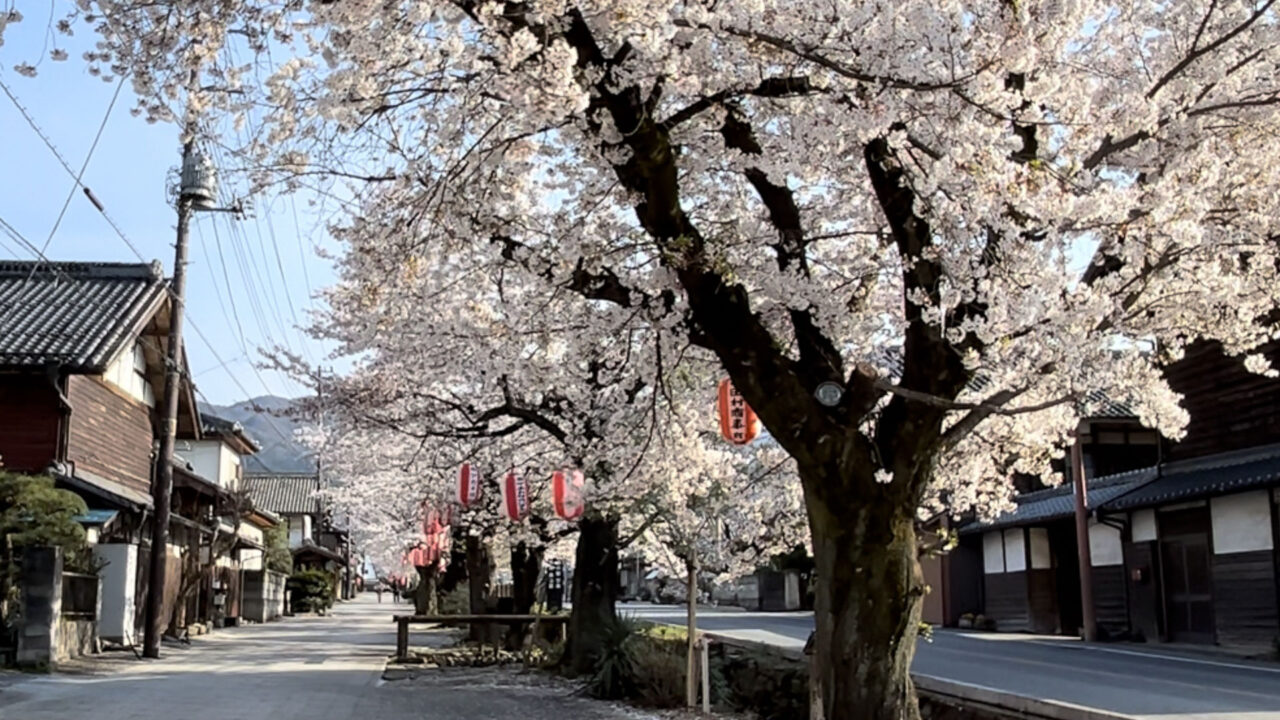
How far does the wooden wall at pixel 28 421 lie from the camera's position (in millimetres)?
21016

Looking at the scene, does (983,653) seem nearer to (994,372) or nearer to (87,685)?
(994,372)

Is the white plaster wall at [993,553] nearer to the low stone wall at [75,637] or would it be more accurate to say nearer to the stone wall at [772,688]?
the stone wall at [772,688]

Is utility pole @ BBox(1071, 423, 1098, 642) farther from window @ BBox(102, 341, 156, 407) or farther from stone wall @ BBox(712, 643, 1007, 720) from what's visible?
window @ BBox(102, 341, 156, 407)

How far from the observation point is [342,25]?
282 inches

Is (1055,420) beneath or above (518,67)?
beneath

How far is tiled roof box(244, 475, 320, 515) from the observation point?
69000 millimetres

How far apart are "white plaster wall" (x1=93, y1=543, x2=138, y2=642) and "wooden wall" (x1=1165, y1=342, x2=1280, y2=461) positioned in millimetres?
22738

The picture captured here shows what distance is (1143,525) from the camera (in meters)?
26.6

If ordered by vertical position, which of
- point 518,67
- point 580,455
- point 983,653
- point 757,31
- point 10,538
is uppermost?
point 757,31

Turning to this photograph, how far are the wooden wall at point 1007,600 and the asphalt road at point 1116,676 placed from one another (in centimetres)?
640

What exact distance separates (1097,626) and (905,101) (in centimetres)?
2279

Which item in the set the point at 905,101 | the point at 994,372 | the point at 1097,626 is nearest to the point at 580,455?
the point at 994,372

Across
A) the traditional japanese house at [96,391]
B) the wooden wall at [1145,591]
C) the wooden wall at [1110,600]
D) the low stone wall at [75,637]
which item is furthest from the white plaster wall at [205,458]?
the wooden wall at [1145,591]

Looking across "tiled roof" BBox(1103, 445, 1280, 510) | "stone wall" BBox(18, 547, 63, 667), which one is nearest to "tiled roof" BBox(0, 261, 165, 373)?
"stone wall" BBox(18, 547, 63, 667)
